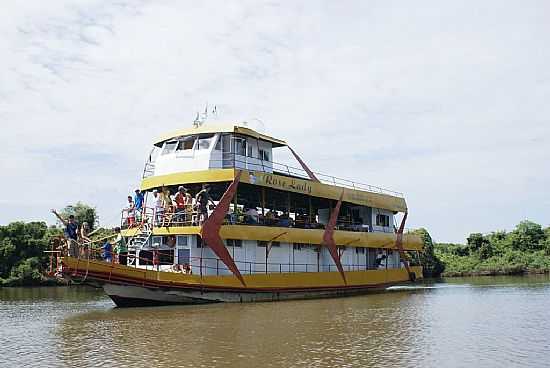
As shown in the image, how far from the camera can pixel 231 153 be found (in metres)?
22.6

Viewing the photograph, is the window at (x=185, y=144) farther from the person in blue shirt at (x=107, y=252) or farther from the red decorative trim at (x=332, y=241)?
the red decorative trim at (x=332, y=241)

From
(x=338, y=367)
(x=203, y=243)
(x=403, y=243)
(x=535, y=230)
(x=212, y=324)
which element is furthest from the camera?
(x=535, y=230)

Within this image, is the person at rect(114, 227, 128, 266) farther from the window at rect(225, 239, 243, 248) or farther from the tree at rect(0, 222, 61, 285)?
the tree at rect(0, 222, 61, 285)

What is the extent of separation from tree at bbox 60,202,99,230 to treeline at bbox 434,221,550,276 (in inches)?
1221

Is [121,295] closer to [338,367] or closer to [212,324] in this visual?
[212,324]

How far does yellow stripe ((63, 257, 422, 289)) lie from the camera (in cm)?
1809

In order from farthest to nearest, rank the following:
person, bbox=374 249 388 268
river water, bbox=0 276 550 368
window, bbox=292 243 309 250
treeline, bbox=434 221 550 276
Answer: treeline, bbox=434 221 550 276
person, bbox=374 249 388 268
window, bbox=292 243 309 250
river water, bbox=0 276 550 368

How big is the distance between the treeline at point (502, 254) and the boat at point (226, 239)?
98.6 ft

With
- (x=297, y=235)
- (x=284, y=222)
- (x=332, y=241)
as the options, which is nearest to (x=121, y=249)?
(x=284, y=222)

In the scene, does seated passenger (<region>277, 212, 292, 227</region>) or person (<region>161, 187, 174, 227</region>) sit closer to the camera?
person (<region>161, 187, 174, 227</region>)

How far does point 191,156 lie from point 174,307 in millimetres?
5820

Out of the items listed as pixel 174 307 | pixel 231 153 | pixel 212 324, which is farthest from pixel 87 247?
pixel 231 153

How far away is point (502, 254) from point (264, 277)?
42886 mm

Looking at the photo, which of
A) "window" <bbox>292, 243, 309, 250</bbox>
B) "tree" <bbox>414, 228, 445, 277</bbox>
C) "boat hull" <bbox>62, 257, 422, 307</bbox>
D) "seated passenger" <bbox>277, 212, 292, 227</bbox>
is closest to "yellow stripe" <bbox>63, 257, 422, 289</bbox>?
"boat hull" <bbox>62, 257, 422, 307</bbox>
